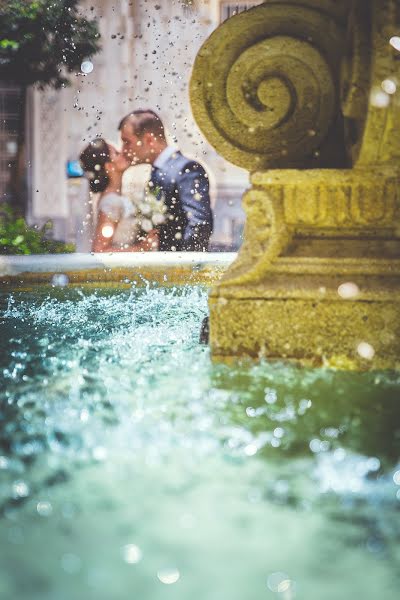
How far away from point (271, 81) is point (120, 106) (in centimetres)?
1080

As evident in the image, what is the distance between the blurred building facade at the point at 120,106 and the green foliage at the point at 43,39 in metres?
1.72

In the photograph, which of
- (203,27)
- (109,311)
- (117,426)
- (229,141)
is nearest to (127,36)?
(203,27)

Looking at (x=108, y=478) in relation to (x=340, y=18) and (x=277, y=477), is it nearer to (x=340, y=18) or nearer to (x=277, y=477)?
(x=277, y=477)

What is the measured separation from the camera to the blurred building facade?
12227 millimetres

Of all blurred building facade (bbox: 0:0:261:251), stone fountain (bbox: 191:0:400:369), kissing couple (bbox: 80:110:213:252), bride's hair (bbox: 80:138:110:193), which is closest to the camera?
stone fountain (bbox: 191:0:400:369)

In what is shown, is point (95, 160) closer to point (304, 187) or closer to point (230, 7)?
point (230, 7)

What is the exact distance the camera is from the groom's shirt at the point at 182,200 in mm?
10180

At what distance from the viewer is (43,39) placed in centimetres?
971

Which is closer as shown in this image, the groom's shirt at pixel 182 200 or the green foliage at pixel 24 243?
the green foliage at pixel 24 243

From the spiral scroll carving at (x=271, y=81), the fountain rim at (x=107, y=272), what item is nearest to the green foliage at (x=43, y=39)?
the fountain rim at (x=107, y=272)

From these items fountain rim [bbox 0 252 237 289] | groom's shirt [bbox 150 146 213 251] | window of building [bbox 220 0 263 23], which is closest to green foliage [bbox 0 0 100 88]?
groom's shirt [bbox 150 146 213 251]

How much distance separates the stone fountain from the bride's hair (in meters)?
9.93

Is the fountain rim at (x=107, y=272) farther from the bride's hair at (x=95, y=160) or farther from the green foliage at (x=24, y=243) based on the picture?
the bride's hair at (x=95, y=160)

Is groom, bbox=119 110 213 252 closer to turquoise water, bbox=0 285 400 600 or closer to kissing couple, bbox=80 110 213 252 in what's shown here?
kissing couple, bbox=80 110 213 252
